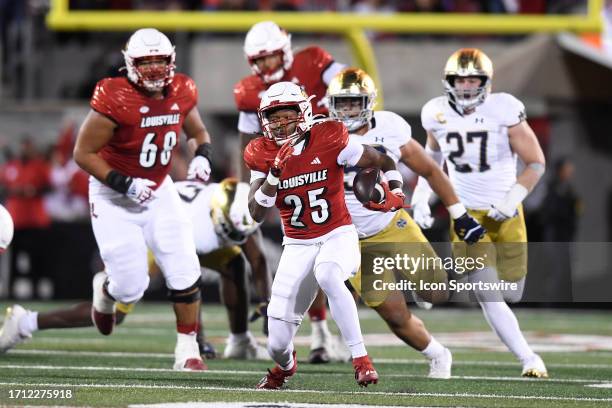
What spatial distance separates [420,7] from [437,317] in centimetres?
262

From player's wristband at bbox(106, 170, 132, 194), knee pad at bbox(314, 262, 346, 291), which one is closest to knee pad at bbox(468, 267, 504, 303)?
knee pad at bbox(314, 262, 346, 291)

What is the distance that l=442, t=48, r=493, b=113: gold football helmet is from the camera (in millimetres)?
6867

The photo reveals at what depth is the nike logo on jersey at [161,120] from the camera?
21.9 feet

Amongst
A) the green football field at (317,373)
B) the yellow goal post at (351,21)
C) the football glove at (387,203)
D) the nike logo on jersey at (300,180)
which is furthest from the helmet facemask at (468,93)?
the yellow goal post at (351,21)

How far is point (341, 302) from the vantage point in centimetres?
559

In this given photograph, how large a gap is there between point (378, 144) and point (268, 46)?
1269 mm

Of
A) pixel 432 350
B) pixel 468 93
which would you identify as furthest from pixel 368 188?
pixel 468 93

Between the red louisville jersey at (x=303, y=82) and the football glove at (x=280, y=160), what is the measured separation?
2.04 meters

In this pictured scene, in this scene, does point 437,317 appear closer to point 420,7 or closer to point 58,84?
point 420,7

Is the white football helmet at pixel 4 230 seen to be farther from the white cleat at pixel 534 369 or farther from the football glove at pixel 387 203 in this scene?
the white cleat at pixel 534 369

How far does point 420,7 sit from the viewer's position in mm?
11508

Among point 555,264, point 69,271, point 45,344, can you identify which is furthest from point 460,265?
point 69,271

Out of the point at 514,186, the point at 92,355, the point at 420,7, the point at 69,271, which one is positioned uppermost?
the point at 420,7

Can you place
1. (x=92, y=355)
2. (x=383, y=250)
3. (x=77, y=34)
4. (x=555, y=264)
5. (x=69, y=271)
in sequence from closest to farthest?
(x=383, y=250)
(x=92, y=355)
(x=555, y=264)
(x=69, y=271)
(x=77, y=34)
